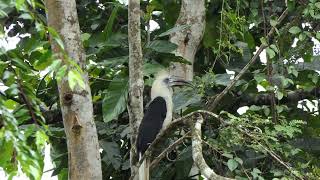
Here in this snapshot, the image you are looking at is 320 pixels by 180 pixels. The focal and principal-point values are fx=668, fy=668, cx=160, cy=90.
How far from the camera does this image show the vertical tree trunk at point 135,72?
139 inches

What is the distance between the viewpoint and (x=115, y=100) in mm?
4023

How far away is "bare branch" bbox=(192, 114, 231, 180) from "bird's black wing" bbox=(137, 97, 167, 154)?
117 cm

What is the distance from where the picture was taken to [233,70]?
4609 millimetres

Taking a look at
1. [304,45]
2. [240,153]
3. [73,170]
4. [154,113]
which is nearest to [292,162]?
[240,153]

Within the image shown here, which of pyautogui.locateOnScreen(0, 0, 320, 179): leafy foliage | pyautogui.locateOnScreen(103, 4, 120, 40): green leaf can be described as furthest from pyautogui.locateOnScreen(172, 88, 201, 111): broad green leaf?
pyautogui.locateOnScreen(103, 4, 120, 40): green leaf

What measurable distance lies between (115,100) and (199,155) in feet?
4.39

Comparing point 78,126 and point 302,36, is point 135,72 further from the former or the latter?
point 302,36

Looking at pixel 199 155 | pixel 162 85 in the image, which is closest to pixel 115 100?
pixel 162 85

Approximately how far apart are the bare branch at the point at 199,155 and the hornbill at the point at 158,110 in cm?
107

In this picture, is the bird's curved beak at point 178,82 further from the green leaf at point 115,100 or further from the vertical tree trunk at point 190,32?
the green leaf at point 115,100

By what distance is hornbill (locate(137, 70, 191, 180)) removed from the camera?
4.23 m

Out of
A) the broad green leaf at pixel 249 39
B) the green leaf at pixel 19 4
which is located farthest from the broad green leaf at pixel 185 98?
the green leaf at pixel 19 4

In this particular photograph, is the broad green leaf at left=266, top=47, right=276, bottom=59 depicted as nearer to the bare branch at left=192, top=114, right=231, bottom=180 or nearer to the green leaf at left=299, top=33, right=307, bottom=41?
the green leaf at left=299, top=33, right=307, bottom=41

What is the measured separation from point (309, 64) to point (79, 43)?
1.73m
